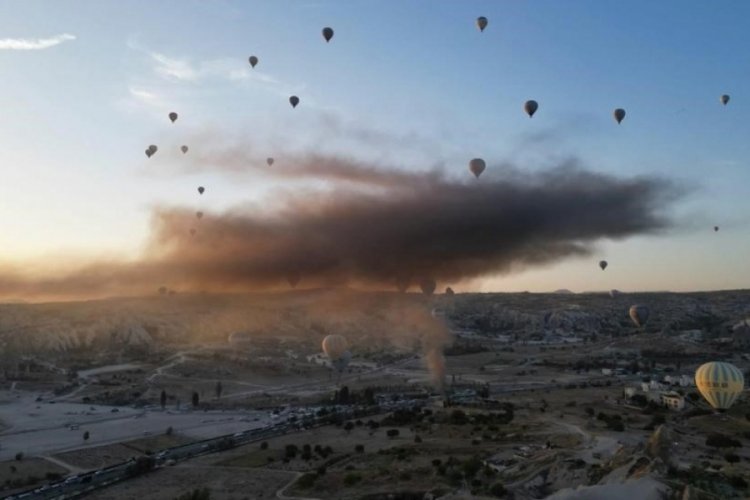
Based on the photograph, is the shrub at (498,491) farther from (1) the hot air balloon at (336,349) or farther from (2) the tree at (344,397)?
(1) the hot air balloon at (336,349)

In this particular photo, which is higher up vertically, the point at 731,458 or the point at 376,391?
the point at 731,458

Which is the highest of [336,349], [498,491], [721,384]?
[336,349]

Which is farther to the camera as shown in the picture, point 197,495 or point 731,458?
point 731,458

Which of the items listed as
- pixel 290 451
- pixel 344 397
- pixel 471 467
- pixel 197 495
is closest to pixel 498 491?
pixel 471 467

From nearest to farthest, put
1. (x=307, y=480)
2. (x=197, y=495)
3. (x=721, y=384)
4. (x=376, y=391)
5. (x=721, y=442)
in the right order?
(x=197, y=495)
(x=307, y=480)
(x=721, y=442)
(x=721, y=384)
(x=376, y=391)

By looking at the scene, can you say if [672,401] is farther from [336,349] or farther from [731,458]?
[336,349]

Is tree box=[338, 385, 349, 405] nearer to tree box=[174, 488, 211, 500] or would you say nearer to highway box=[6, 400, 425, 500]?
highway box=[6, 400, 425, 500]

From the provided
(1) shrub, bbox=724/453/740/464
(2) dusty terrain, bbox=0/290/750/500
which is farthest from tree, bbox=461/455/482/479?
(1) shrub, bbox=724/453/740/464

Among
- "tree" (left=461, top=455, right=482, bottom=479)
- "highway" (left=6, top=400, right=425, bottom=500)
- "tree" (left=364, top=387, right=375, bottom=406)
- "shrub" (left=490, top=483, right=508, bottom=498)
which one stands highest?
"shrub" (left=490, top=483, right=508, bottom=498)

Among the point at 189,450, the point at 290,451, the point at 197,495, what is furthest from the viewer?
the point at 189,450
